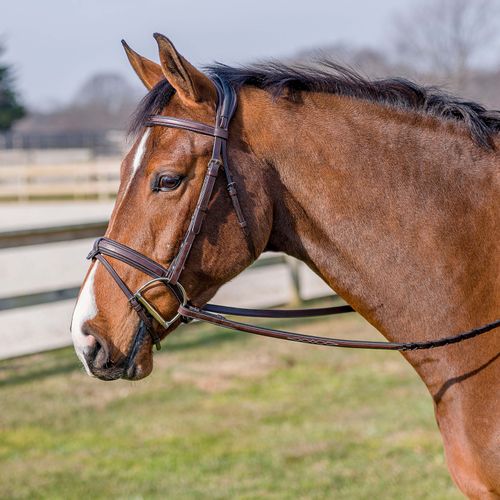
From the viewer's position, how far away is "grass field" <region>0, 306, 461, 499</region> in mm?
Result: 5039

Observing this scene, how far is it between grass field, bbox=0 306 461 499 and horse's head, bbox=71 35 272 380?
2.67 metres

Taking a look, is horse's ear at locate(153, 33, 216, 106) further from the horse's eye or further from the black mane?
the horse's eye

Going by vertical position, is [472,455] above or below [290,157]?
below

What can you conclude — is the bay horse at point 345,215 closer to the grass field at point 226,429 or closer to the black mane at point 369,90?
the black mane at point 369,90

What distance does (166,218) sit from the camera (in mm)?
2488

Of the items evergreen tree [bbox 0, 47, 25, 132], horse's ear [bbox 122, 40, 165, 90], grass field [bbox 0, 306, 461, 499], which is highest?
horse's ear [bbox 122, 40, 165, 90]

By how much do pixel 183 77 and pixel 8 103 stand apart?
154 ft

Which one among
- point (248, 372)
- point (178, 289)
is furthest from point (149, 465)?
point (178, 289)

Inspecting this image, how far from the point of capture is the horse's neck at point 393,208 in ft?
8.52

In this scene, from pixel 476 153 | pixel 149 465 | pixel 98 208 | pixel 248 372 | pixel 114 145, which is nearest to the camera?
pixel 476 153

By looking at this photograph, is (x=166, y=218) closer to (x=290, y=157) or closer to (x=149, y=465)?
(x=290, y=157)

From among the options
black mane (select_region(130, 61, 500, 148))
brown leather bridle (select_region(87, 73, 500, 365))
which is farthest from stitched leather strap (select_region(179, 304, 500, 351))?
black mane (select_region(130, 61, 500, 148))

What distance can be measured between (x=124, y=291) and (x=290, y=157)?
70cm

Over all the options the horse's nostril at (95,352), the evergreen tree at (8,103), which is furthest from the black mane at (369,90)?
the evergreen tree at (8,103)
